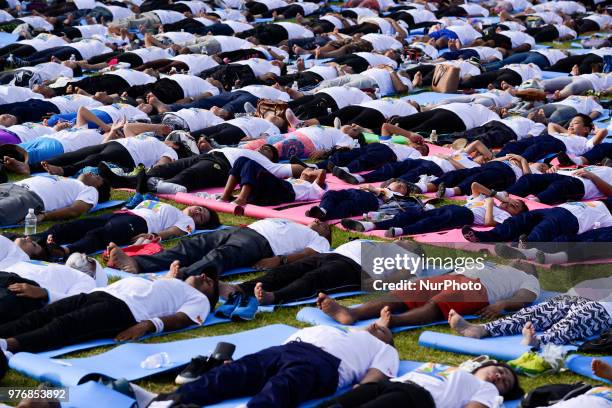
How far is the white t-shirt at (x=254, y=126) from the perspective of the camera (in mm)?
15609

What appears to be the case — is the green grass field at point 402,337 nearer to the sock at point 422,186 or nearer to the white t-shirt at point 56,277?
the white t-shirt at point 56,277

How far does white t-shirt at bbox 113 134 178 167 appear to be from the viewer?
1412 centimetres

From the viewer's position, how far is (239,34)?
23.4 meters

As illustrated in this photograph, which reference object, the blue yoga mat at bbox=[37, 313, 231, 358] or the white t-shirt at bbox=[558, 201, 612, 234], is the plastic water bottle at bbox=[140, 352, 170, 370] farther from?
the white t-shirt at bbox=[558, 201, 612, 234]

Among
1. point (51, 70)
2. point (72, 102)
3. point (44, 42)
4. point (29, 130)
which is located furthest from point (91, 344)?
point (44, 42)

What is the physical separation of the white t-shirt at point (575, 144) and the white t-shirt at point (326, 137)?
106 inches

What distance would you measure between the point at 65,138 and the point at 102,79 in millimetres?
3661

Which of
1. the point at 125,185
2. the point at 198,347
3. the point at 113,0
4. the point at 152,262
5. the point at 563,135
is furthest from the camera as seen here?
the point at 113,0

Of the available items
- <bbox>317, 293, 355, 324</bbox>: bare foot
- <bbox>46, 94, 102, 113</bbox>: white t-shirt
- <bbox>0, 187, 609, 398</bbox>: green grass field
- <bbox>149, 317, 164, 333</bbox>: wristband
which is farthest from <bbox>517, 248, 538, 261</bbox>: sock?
Answer: <bbox>46, 94, 102, 113</bbox>: white t-shirt

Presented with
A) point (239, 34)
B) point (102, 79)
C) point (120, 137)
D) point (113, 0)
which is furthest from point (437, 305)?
point (113, 0)

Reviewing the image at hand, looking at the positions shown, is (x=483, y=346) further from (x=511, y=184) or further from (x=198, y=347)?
(x=511, y=184)

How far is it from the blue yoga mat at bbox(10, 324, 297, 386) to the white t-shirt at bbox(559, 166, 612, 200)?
5.30 metres

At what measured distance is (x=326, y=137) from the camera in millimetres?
15406

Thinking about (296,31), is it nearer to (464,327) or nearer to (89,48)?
(89,48)
